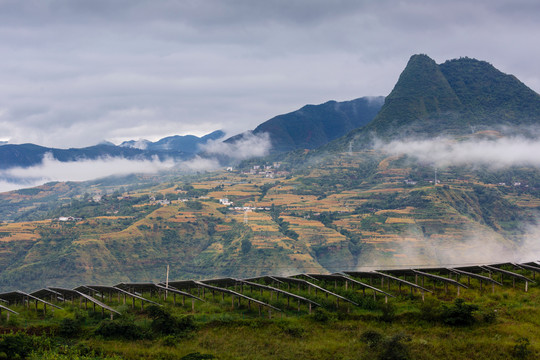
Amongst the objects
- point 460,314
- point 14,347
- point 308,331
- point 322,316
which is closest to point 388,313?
point 322,316

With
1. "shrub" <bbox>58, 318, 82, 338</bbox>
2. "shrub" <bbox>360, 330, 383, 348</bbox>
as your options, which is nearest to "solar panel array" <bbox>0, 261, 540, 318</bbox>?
"shrub" <bbox>58, 318, 82, 338</bbox>

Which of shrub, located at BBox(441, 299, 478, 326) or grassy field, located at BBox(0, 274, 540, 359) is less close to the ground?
shrub, located at BBox(441, 299, 478, 326)

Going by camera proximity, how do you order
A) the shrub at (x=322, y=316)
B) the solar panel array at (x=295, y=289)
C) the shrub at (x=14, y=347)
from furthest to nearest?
the solar panel array at (x=295, y=289), the shrub at (x=322, y=316), the shrub at (x=14, y=347)

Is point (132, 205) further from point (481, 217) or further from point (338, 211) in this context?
point (481, 217)

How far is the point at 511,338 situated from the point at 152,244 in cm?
10764

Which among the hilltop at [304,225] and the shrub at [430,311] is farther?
the hilltop at [304,225]

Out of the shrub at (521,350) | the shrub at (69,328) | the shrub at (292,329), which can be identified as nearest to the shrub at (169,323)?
the shrub at (69,328)

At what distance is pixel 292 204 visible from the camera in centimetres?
14788

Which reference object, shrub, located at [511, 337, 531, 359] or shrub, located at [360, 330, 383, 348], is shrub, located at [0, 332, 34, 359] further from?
shrub, located at [511, 337, 531, 359]

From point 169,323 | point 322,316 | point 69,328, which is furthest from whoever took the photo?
point 322,316

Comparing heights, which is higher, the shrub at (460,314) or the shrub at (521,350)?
the shrub at (460,314)

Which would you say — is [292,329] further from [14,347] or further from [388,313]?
[14,347]

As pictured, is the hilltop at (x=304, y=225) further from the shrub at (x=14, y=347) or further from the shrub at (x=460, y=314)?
the shrub at (x=14, y=347)

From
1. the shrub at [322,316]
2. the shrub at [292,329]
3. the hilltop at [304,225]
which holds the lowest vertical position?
the hilltop at [304,225]
